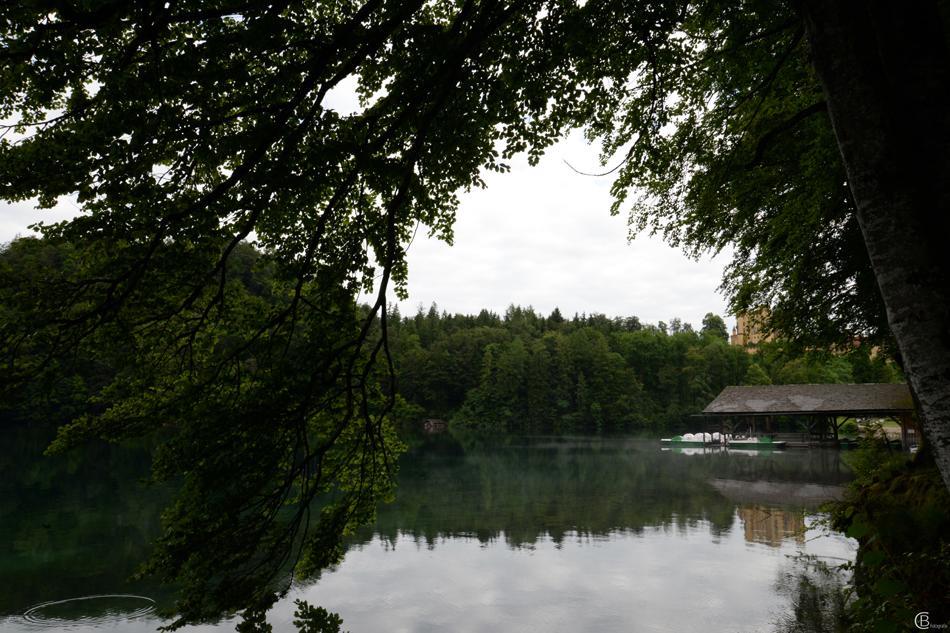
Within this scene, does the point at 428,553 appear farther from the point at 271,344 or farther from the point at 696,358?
the point at 696,358

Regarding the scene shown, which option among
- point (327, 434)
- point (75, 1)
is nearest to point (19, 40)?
point (75, 1)

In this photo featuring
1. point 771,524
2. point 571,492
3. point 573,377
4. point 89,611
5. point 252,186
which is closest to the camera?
point 252,186

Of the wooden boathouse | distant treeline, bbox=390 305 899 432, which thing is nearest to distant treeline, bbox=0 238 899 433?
distant treeline, bbox=390 305 899 432

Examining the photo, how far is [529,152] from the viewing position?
196 inches

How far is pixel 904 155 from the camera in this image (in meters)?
2.45

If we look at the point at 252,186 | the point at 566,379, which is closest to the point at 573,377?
the point at 566,379

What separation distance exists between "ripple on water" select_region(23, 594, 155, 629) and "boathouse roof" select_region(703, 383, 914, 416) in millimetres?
31466

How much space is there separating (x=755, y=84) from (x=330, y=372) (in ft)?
20.7

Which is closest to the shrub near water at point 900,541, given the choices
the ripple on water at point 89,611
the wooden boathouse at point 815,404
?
the ripple on water at point 89,611

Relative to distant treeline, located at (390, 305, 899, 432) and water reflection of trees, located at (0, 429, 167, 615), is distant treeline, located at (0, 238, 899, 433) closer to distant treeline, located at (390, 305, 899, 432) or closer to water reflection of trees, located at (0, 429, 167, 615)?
distant treeline, located at (390, 305, 899, 432)

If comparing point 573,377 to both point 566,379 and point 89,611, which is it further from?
point 89,611

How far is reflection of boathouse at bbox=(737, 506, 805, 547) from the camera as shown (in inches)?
514

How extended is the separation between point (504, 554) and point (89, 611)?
7197mm

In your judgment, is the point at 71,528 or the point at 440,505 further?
the point at 440,505
